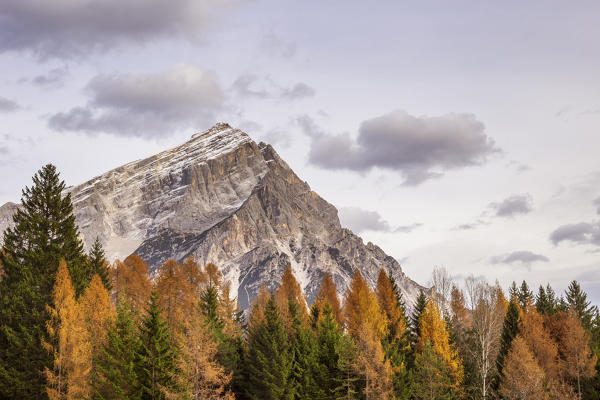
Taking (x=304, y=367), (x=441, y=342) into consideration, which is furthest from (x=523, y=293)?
(x=304, y=367)

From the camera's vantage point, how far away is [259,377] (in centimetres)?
6788

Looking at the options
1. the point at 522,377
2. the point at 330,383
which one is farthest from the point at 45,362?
the point at 522,377

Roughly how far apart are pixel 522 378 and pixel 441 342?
10.4m

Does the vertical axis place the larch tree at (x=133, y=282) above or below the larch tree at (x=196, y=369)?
above

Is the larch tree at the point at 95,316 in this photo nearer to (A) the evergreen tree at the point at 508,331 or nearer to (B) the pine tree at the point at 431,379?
(B) the pine tree at the point at 431,379

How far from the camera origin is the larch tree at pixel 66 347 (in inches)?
2114

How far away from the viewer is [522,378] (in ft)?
233

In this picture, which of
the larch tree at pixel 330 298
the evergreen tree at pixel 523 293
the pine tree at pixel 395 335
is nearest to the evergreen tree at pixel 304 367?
the pine tree at pixel 395 335

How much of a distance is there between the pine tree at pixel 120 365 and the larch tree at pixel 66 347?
2.28 m

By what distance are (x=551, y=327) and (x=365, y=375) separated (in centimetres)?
4397

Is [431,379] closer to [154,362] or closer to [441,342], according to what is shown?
[441,342]

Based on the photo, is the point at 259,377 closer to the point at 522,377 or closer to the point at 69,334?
the point at 69,334

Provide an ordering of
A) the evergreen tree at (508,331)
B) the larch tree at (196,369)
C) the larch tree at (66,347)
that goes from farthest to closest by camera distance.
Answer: the evergreen tree at (508,331) → the larch tree at (66,347) → the larch tree at (196,369)

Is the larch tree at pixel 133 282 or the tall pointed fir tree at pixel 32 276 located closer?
the tall pointed fir tree at pixel 32 276
